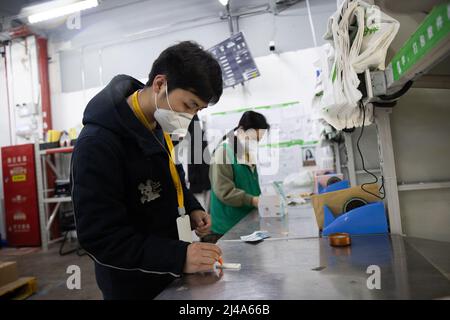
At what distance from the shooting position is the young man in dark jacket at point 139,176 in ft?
2.13

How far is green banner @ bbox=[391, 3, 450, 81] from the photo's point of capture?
1.61 feet

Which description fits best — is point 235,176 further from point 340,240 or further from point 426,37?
point 426,37

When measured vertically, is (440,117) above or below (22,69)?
below

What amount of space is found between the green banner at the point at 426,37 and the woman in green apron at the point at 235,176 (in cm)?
101

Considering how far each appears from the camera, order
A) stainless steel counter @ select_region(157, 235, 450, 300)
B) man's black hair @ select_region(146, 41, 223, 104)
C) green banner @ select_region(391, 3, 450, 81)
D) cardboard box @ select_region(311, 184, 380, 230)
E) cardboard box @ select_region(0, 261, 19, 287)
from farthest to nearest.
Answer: cardboard box @ select_region(0, 261, 19, 287)
cardboard box @ select_region(311, 184, 380, 230)
man's black hair @ select_region(146, 41, 223, 104)
stainless steel counter @ select_region(157, 235, 450, 300)
green banner @ select_region(391, 3, 450, 81)

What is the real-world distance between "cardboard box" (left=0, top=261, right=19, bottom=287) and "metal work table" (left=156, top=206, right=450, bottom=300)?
1.99m

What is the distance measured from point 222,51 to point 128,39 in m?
1.58

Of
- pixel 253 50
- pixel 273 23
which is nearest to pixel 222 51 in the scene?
pixel 253 50

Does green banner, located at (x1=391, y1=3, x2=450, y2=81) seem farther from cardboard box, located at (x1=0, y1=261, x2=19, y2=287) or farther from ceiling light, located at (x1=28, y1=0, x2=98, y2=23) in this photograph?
cardboard box, located at (x1=0, y1=261, x2=19, y2=287)

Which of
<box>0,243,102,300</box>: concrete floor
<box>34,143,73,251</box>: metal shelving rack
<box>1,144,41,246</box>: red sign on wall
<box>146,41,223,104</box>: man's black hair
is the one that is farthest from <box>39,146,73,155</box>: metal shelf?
<box>146,41,223,104</box>: man's black hair

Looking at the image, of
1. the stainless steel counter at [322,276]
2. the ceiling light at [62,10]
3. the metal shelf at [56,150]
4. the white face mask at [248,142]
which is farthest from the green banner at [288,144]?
the stainless steel counter at [322,276]

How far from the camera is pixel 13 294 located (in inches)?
82.6

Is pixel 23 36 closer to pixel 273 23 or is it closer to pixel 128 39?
pixel 128 39

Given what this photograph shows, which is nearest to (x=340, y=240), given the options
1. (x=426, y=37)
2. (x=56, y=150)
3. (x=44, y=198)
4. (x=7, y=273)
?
(x=426, y=37)
